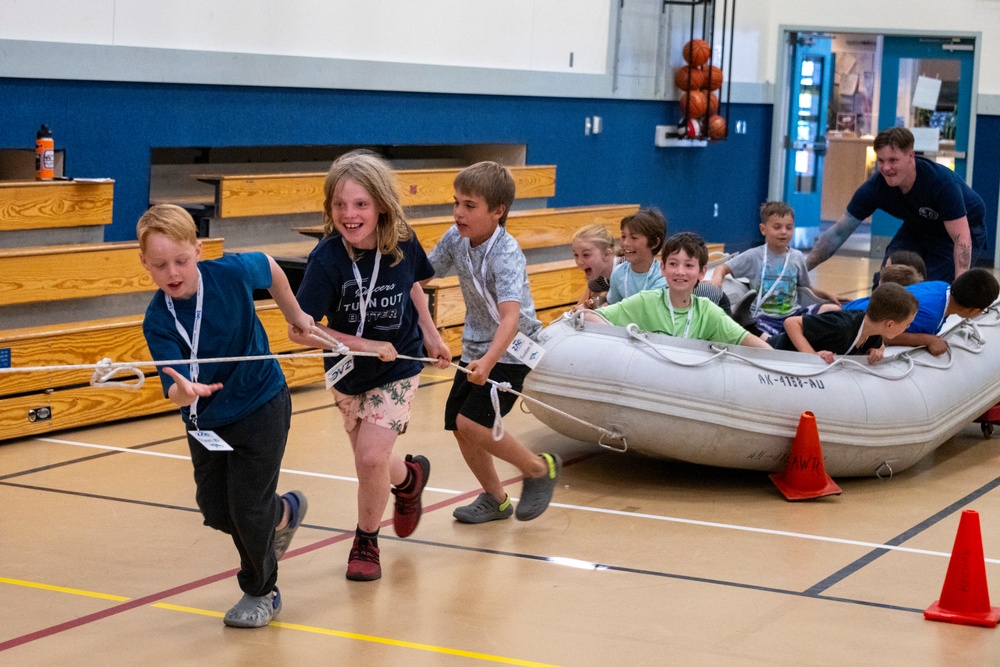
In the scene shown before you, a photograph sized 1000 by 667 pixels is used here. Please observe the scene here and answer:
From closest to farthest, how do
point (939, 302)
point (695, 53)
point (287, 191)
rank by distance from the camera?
point (939, 302) < point (287, 191) < point (695, 53)

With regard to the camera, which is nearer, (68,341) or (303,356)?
(303,356)

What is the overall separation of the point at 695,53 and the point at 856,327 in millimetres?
8173

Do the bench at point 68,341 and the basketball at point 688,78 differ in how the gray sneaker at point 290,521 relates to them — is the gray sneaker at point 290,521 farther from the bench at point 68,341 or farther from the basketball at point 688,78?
the basketball at point 688,78

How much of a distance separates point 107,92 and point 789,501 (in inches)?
174

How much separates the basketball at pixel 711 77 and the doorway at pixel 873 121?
6.52 ft

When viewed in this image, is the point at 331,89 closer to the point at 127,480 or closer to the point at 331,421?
the point at 331,421

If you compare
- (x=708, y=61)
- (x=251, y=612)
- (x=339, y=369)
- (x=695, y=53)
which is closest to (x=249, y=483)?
(x=251, y=612)

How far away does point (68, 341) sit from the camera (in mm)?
6164

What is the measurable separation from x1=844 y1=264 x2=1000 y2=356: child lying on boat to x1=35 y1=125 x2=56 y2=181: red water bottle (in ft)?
13.2

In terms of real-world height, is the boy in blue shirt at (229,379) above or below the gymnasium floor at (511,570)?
above

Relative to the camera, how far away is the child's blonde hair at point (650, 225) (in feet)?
18.5

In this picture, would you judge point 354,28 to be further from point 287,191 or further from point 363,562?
point 363,562

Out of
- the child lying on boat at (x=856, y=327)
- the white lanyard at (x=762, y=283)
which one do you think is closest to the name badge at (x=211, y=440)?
the child lying on boat at (x=856, y=327)

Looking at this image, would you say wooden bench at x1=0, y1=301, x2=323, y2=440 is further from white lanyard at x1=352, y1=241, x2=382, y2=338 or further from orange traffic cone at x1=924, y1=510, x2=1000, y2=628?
orange traffic cone at x1=924, y1=510, x2=1000, y2=628
